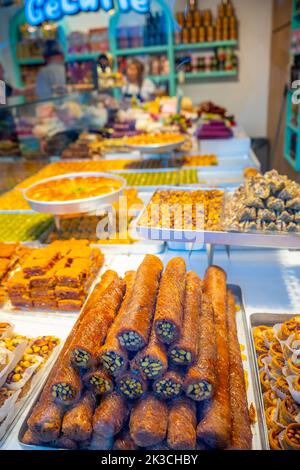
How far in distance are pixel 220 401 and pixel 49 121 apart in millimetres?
3956

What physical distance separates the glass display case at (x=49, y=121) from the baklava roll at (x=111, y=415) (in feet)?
8.32

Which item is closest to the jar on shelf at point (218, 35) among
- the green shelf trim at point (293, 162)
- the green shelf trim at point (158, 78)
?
the green shelf trim at point (158, 78)

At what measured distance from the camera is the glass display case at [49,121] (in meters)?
3.65

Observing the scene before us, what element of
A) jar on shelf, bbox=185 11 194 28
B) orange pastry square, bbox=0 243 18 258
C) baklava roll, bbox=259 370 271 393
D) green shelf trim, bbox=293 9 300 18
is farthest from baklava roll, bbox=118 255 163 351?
jar on shelf, bbox=185 11 194 28

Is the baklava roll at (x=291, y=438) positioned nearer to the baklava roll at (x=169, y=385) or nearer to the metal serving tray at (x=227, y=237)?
the baklava roll at (x=169, y=385)

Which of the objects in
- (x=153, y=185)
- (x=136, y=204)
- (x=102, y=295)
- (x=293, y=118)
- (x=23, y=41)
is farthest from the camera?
(x=23, y=41)

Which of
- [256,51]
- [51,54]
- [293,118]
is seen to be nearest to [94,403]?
[293,118]

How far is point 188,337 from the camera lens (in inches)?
46.9

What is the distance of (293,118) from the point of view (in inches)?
102

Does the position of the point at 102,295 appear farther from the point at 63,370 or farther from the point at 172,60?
the point at 172,60

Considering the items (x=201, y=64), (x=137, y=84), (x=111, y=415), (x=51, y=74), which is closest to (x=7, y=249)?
(x=111, y=415)

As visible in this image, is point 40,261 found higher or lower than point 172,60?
lower
